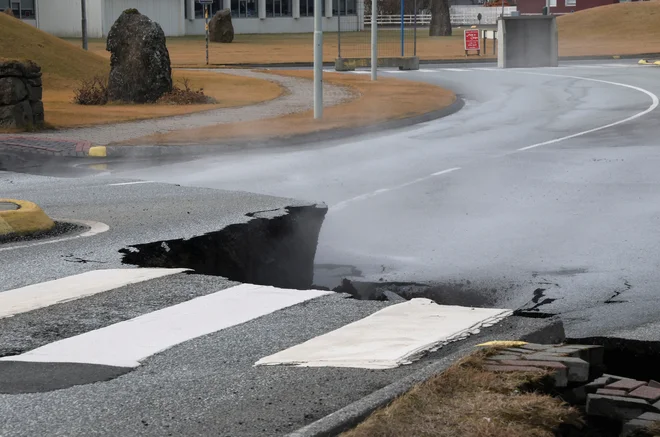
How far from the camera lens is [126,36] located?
26.6 meters

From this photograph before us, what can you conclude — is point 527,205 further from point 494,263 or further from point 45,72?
point 45,72

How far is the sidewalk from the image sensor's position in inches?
720

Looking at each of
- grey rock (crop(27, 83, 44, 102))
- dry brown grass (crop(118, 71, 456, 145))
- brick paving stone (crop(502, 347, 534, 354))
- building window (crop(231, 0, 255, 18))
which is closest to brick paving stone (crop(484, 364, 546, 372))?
brick paving stone (crop(502, 347, 534, 354))

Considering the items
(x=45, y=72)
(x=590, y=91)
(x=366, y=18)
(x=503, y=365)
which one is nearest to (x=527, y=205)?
(x=503, y=365)

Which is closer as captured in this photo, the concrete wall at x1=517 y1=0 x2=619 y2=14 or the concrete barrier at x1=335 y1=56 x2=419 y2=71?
the concrete barrier at x1=335 y1=56 x2=419 y2=71

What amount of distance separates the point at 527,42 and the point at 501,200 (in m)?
32.8

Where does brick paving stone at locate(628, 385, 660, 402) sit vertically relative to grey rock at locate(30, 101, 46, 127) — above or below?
below

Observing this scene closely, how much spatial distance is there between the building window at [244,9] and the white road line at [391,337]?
78012 millimetres

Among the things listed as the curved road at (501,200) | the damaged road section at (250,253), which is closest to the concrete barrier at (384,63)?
the curved road at (501,200)

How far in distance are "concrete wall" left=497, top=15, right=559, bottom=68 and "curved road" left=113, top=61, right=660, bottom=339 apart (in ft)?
62.9

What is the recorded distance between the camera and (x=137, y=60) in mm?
27000

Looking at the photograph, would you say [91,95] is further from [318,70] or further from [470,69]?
[470,69]

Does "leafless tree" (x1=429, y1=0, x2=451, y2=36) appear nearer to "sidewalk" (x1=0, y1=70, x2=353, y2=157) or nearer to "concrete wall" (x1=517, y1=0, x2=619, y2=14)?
"concrete wall" (x1=517, y1=0, x2=619, y2=14)

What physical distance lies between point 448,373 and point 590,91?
2545 cm
